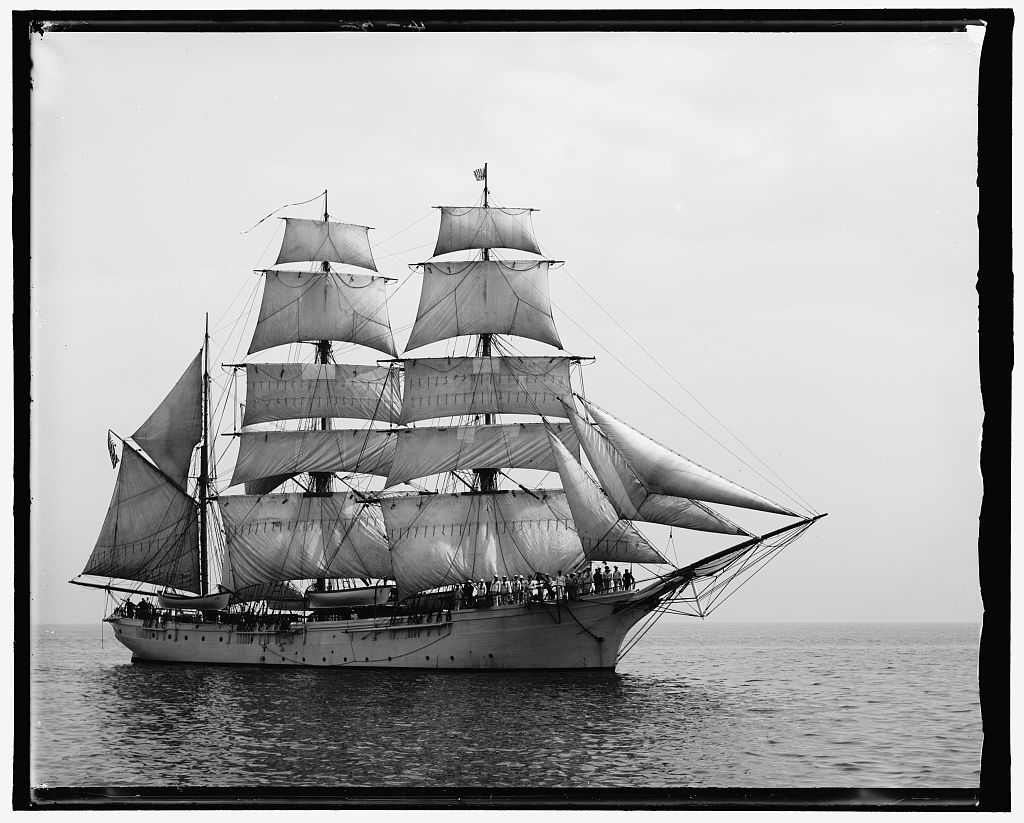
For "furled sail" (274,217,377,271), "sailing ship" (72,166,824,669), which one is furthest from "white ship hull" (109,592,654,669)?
"furled sail" (274,217,377,271)

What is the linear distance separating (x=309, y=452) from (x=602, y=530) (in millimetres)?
16425

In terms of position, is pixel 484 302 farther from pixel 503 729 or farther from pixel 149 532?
pixel 503 729

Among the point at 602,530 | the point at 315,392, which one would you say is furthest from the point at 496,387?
the point at 602,530

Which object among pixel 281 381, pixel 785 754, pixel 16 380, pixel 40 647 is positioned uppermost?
pixel 281 381

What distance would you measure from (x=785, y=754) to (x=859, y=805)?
18.9ft

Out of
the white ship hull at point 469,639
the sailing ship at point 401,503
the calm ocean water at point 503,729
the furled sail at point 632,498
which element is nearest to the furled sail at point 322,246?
the sailing ship at point 401,503

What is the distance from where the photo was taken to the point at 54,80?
17656mm

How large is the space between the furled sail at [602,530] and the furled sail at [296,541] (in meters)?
12.4

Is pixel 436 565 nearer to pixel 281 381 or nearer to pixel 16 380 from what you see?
pixel 281 381

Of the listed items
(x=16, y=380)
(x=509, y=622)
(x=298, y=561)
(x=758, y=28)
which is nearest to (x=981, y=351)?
(x=758, y=28)

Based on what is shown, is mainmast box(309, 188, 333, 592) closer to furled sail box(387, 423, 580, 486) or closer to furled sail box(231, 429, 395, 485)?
furled sail box(231, 429, 395, 485)

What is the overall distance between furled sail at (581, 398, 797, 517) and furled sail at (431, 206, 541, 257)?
9.04 meters

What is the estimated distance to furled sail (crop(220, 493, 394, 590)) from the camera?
48562mm

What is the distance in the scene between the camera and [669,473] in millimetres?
32500
